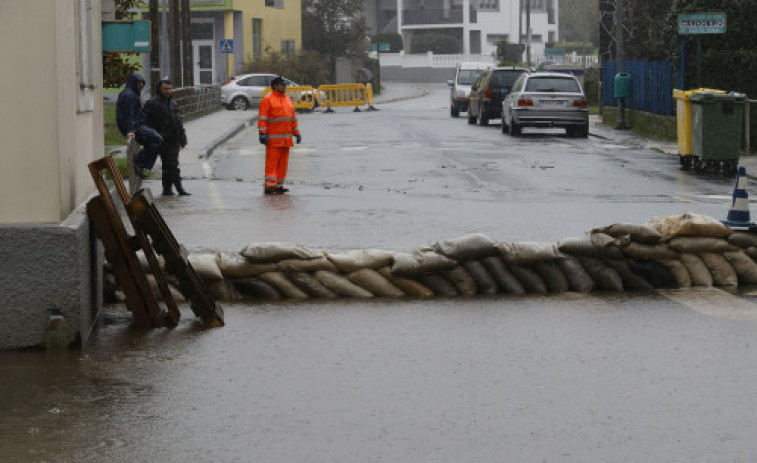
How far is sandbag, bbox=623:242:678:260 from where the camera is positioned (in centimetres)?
1160

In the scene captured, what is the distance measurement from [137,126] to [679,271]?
10.0 metres

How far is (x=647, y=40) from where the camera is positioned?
5338 centimetres

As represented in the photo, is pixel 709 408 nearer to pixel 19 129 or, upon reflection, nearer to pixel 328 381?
pixel 328 381

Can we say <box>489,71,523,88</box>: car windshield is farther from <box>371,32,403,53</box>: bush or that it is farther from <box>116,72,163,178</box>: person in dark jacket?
<box>371,32,403,53</box>: bush

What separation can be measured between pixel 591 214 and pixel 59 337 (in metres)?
9.69

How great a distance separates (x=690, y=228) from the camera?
11664 millimetres

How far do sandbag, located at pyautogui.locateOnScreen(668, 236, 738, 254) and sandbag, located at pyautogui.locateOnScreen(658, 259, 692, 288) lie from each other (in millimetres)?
113

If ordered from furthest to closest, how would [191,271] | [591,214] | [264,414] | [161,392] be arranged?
[591,214] → [191,271] → [161,392] → [264,414]

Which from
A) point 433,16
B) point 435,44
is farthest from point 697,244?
point 433,16

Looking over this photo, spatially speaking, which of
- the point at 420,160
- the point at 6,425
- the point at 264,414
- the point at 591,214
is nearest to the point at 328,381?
the point at 264,414

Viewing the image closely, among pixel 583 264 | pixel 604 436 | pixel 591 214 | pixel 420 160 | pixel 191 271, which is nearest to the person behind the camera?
pixel 604 436

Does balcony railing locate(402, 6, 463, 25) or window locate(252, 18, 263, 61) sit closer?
window locate(252, 18, 263, 61)

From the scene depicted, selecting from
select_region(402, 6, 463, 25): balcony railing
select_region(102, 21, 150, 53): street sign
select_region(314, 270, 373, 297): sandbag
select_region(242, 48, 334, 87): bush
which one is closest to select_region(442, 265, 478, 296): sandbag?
select_region(314, 270, 373, 297): sandbag

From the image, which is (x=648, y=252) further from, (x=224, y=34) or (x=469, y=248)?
(x=224, y=34)
